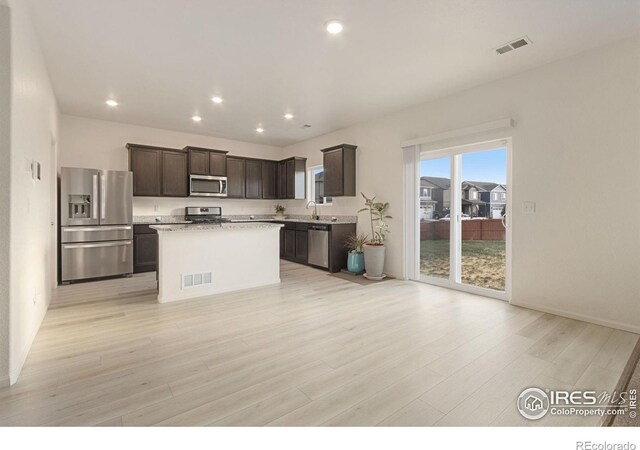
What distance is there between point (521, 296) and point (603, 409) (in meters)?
2.06

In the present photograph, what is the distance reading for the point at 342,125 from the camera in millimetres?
5879

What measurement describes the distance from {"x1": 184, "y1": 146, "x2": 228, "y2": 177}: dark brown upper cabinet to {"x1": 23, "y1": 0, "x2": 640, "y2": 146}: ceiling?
1391mm

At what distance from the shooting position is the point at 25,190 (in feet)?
7.84

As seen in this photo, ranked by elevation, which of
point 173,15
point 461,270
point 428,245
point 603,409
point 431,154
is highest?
point 173,15

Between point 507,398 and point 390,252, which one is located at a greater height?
point 390,252

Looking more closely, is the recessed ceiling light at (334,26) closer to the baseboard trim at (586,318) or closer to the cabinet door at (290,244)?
the baseboard trim at (586,318)

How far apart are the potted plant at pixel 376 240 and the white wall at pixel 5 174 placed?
417 cm

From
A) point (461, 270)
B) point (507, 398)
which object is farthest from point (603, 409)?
point (461, 270)

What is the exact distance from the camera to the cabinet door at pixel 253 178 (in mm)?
7033

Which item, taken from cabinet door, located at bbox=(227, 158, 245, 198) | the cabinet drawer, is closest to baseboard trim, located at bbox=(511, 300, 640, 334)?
cabinet door, located at bbox=(227, 158, 245, 198)

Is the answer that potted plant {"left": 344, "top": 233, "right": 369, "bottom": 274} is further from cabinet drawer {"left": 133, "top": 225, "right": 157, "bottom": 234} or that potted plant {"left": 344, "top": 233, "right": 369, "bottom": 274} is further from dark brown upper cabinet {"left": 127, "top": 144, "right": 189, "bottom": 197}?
cabinet drawer {"left": 133, "top": 225, "right": 157, "bottom": 234}

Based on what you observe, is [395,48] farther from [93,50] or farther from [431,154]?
[93,50]

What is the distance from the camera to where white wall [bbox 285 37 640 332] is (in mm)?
2904

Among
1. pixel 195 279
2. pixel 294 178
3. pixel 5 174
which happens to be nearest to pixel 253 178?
pixel 294 178
